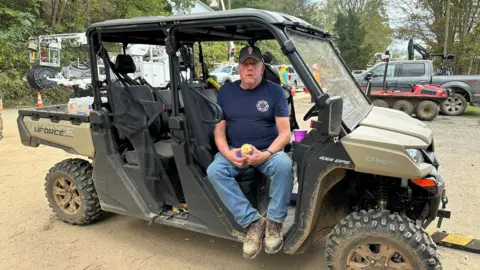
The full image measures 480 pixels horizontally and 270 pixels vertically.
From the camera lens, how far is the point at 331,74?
324 cm

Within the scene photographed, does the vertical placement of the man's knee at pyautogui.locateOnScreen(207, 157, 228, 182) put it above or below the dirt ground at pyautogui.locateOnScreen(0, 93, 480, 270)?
above

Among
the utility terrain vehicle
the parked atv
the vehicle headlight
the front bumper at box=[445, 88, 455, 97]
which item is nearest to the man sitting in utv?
the utility terrain vehicle

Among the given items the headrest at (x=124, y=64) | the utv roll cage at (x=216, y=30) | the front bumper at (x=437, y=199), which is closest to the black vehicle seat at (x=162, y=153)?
the utv roll cage at (x=216, y=30)

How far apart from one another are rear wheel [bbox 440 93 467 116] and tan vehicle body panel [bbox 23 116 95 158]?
12.0 metres

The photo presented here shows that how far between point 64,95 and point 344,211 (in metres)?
16.5

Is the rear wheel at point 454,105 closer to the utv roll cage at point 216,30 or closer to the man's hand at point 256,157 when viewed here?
the utv roll cage at point 216,30

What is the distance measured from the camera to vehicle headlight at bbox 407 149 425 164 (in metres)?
2.56

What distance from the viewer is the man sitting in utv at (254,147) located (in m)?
2.93

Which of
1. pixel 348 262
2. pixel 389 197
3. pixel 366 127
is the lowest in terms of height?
pixel 348 262

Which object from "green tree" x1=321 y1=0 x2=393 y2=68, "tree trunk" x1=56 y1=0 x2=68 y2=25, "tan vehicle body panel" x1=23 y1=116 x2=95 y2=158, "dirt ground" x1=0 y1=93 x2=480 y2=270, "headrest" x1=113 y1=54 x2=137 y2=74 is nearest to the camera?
"dirt ground" x1=0 y1=93 x2=480 y2=270

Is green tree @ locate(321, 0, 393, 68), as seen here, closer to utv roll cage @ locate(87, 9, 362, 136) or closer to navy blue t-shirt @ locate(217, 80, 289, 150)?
utv roll cage @ locate(87, 9, 362, 136)

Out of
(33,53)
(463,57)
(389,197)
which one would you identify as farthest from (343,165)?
(463,57)

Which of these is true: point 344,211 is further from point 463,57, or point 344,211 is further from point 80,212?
point 463,57

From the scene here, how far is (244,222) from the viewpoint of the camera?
3.01 meters
